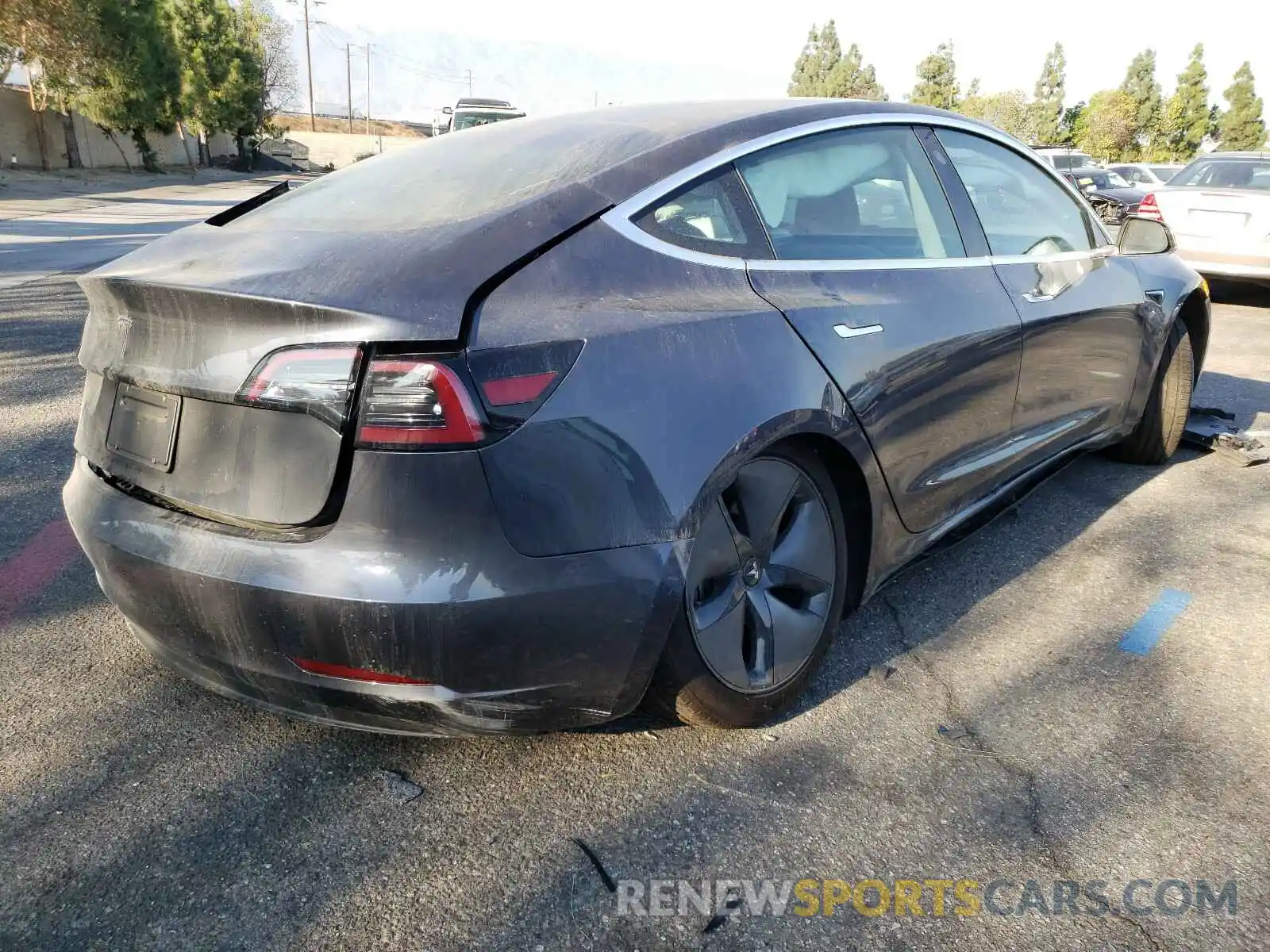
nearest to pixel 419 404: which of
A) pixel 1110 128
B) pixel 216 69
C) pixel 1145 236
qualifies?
pixel 1145 236

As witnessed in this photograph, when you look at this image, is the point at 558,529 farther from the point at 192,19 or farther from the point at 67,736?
the point at 192,19

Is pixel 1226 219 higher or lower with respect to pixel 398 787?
higher

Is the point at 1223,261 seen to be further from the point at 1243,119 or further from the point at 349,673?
the point at 1243,119

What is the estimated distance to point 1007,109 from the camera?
6200 centimetres

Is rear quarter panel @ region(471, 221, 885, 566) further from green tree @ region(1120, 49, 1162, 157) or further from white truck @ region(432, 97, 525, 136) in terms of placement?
green tree @ region(1120, 49, 1162, 157)

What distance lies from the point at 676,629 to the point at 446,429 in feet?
2.32

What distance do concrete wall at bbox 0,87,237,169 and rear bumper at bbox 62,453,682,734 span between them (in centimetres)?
3701

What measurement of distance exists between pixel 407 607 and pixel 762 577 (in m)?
0.95

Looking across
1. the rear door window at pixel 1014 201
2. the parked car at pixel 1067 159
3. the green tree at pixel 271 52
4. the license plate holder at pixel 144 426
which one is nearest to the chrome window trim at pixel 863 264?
the rear door window at pixel 1014 201

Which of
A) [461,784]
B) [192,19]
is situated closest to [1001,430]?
[461,784]

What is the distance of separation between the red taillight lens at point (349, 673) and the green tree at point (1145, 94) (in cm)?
7663

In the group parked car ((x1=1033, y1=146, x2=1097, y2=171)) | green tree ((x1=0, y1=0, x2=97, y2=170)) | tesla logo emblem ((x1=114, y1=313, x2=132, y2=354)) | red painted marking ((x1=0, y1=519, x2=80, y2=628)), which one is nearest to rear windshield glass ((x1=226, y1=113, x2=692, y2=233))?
tesla logo emblem ((x1=114, y1=313, x2=132, y2=354))

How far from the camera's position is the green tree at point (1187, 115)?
67.6 meters

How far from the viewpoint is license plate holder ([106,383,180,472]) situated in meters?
2.05
